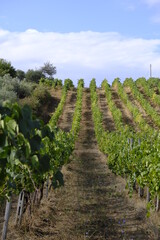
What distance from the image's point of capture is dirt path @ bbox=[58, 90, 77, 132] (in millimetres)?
30950

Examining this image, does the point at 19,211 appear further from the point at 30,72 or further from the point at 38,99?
the point at 30,72

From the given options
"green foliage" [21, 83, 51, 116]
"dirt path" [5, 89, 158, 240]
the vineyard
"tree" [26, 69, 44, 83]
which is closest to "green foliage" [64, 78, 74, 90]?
"green foliage" [21, 83, 51, 116]

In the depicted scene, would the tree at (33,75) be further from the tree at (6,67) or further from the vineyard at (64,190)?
the vineyard at (64,190)

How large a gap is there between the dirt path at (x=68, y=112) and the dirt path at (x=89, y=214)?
15986 millimetres

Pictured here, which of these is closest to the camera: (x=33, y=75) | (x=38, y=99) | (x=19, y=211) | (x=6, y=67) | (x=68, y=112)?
→ (x=19, y=211)

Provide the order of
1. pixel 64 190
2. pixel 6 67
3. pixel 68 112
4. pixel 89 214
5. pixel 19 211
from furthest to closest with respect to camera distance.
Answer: pixel 6 67 < pixel 68 112 < pixel 64 190 < pixel 89 214 < pixel 19 211

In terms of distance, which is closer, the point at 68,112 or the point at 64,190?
the point at 64,190

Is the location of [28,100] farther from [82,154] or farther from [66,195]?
[66,195]

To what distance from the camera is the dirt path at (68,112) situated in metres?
31.0

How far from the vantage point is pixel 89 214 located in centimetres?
868

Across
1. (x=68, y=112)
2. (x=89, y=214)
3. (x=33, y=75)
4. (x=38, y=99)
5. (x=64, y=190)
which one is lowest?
(x=89, y=214)

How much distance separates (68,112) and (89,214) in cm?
2743

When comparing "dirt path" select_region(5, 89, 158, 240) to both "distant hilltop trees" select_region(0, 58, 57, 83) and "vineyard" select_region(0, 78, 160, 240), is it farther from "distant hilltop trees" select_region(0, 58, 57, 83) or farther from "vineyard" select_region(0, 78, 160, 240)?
"distant hilltop trees" select_region(0, 58, 57, 83)

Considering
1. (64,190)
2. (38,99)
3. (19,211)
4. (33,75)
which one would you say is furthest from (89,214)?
(33,75)
